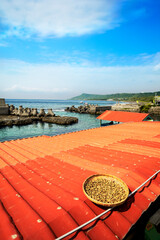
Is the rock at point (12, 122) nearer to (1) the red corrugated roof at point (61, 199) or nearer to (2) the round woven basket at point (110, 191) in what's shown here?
(1) the red corrugated roof at point (61, 199)

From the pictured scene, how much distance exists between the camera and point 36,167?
4.54 meters

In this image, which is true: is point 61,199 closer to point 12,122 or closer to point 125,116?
point 125,116

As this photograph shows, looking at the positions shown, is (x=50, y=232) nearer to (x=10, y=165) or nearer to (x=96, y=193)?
(x=96, y=193)

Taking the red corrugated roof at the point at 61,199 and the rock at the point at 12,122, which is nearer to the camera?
the red corrugated roof at the point at 61,199

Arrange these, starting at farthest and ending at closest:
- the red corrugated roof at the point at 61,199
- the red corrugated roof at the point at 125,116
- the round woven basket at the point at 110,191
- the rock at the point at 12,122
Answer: the rock at the point at 12,122 < the red corrugated roof at the point at 125,116 < the round woven basket at the point at 110,191 < the red corrugated roof at the point at 61,199

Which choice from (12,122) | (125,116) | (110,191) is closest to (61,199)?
(110,191)

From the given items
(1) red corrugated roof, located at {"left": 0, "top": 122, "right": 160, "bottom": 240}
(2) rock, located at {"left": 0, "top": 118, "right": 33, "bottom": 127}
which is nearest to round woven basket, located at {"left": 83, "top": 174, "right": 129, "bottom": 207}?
(1) red corrugated roof, located at {"left": 0, "top": 122, "right": 160, "bottom": 240}

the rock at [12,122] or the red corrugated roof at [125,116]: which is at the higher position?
the red corrugated roof at [125,116]

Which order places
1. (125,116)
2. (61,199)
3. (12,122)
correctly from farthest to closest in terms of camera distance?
(12,122), (125,116), (61,199)

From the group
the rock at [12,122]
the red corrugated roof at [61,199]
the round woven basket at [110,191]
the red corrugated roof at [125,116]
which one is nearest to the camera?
the red corrugated roof at [61,199]

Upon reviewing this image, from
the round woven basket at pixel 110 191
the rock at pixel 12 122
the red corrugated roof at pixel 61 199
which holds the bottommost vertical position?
the rock at pixel 12 122

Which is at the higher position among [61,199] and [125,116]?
[125,116]

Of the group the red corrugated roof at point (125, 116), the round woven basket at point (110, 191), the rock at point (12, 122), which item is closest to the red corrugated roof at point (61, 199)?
the round woven basket at point (110, 191)

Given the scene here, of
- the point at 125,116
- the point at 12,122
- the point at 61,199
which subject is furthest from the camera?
the point at 12,122
